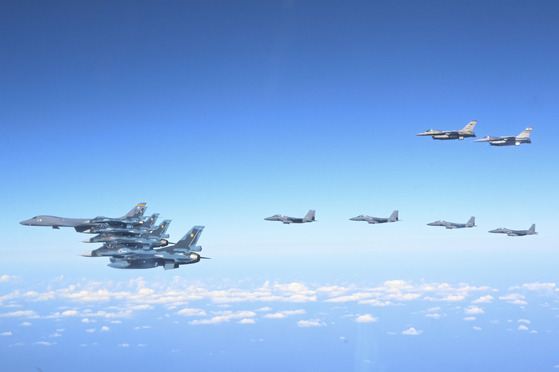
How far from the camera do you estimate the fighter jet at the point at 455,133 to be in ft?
241

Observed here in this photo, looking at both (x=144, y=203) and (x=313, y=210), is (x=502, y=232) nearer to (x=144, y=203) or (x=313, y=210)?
(x=313, y=210)

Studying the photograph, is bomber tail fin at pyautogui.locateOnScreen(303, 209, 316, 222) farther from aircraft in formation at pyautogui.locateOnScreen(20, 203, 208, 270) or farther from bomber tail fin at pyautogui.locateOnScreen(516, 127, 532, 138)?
bomber tail fin at pyautogui.locateOnScreen(516, 127, 532, 138)

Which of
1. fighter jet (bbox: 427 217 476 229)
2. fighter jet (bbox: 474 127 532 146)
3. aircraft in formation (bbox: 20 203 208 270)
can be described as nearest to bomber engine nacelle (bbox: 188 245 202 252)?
aircraft in formation (bbox: 20 203 208 270)

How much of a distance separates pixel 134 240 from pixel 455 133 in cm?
7600

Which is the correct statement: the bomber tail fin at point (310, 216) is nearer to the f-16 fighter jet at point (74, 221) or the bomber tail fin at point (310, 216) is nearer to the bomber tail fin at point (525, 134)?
the f-16 fighter jet at point (74, 221)

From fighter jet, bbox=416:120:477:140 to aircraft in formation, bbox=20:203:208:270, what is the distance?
185 ft

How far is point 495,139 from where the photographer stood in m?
71.2

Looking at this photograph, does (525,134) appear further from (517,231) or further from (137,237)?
(137,237)

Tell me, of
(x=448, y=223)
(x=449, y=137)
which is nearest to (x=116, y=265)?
(x=449, y=137)

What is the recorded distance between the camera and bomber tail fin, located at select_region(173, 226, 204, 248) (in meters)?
79.8

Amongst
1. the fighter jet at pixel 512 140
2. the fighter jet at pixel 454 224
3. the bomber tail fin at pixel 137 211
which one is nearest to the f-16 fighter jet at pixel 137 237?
the bomber tail fin at pixel 137 211

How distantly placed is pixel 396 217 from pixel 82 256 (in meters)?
92.2

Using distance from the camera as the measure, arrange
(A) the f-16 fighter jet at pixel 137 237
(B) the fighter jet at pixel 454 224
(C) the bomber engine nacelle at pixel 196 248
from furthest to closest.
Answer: (B) the fighter jet at pixel 454 224 < (A) the f-16 fighter jet at pixel 137 237 < (C) the bomber engine nacelle at pixel 196 248

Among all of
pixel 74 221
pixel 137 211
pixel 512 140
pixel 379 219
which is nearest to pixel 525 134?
pixel 512 140
